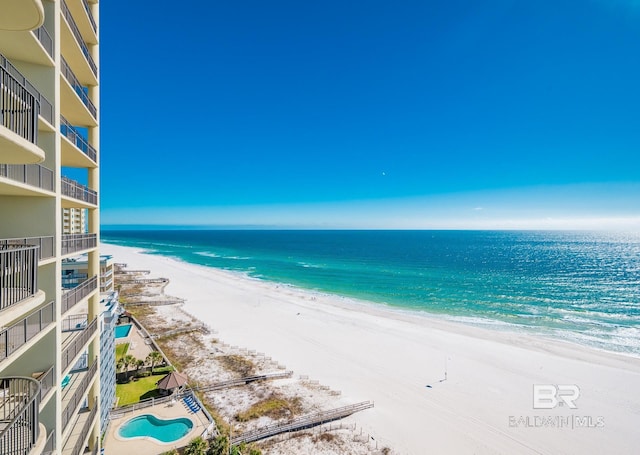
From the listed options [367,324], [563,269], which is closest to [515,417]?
[367,324]

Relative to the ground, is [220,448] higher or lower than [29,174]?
lower

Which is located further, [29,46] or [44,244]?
[44,244]

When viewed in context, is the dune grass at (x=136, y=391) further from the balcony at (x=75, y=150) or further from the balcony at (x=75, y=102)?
the balcony at (x=75, y=102)

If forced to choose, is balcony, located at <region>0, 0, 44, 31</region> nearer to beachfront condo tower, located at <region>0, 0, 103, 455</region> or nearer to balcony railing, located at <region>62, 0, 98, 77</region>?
beachfront condo tower, located at <region>0, 0, 103, 455</region>

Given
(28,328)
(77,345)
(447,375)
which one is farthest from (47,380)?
(447,375)

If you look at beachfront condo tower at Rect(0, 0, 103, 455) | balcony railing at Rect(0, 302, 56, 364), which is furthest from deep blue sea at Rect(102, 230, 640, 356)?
balcony railing at Rect(0, 302, 56, 364)

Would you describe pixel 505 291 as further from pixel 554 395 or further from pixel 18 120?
pixel 18 120
